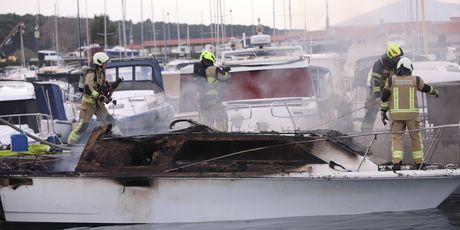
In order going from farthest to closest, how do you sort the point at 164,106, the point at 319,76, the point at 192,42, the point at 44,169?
the point at 192,42, the point at 164,106, the point at 319,76, the point at 44,169

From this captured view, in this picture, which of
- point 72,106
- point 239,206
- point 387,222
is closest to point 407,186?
point 387,222

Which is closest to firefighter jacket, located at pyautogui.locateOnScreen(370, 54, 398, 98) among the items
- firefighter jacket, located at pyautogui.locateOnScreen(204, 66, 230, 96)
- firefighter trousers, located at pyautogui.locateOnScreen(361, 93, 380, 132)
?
firefighter trousers, located at pyautogui.locateOnScreen(361, 93, 380, 132)

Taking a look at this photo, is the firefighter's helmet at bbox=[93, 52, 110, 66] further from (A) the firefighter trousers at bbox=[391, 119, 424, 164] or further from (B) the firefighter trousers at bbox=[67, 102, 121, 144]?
(A) the firefighter trousers at bbox=[391, 119, 424, 164]

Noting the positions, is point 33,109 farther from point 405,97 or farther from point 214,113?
point 405,97

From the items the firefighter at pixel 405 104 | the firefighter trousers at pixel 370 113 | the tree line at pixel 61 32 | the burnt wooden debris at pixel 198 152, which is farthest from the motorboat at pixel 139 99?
the tree line at pixel 61 32

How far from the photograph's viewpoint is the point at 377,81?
10484 millimetres

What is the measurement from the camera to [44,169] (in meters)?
8.36

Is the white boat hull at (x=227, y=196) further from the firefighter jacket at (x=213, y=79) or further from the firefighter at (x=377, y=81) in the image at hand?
the firefighter jacket at (x=213, y=79)

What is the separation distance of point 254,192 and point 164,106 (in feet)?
23.9

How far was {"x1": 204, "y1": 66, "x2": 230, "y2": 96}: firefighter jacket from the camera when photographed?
11.6 m

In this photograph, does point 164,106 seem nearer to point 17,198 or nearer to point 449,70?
point 449,70

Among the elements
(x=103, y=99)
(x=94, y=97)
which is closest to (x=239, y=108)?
(x=103, y=99)

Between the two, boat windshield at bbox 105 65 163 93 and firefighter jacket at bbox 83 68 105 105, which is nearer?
firefighter jacket at bbox 83 68 105 105

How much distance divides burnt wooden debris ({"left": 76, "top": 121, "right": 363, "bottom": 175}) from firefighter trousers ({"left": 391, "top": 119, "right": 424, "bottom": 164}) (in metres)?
0.47
